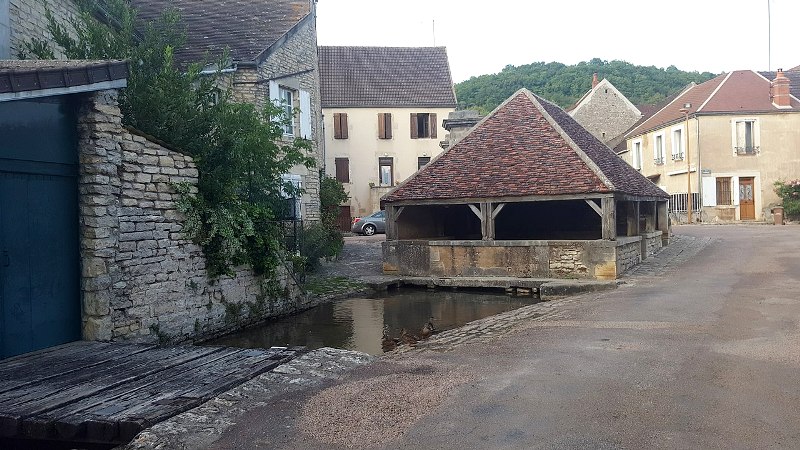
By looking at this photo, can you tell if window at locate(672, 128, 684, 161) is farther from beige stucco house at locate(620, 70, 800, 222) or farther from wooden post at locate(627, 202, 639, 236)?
wooden post at locate(627, 202, 639, 236)

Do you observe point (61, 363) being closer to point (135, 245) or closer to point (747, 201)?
point (135, 245)

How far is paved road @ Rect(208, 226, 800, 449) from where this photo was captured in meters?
4.09

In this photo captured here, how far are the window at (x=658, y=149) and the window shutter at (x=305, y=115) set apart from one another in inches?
851

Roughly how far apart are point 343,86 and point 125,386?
27937mm

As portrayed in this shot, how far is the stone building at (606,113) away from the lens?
4006 cm

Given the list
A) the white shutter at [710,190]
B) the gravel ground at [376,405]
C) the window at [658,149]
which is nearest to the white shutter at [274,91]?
the gravel ground at [376,405]

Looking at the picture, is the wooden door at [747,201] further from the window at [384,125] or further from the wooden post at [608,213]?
the wooden post at [608,213]

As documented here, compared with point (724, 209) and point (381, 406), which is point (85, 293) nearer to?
point (381, 406)

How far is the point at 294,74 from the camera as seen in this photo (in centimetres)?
1623

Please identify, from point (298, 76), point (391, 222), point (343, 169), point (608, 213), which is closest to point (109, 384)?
point (608, 213)

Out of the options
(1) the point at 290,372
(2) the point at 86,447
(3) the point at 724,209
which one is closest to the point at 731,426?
(1) the point at 290,372

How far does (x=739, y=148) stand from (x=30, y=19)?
28503 mm

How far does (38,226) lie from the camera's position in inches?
247

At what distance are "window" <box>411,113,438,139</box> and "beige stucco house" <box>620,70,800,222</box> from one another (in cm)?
1145
